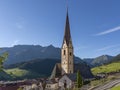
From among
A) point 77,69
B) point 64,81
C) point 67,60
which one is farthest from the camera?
point 77,69

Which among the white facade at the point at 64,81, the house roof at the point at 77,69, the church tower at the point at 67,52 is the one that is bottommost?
the white facade at the point at 64,81

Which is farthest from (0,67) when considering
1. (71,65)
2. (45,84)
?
(71,65)

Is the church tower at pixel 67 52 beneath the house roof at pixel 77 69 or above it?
above

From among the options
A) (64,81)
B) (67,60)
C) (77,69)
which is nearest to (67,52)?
(67,60)

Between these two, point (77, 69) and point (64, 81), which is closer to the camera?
point (64, 81)

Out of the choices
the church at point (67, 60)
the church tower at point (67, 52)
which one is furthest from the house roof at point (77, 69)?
the church tower at point (67, 52)

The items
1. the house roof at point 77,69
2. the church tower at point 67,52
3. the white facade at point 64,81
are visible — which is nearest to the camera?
the white facade at point 64,81

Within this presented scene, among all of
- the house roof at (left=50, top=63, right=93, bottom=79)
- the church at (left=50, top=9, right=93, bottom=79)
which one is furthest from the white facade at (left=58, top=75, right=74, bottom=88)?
the house roof at (left=50, top=63, right=93, bottom=79)

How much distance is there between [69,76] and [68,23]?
1378 inches

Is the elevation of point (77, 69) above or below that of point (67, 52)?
below

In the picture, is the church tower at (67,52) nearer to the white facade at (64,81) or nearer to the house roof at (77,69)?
the house roof at (77,69)

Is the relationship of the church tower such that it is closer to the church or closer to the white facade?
the church

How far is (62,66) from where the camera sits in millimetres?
136500

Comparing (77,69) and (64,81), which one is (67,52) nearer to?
(77,69)
